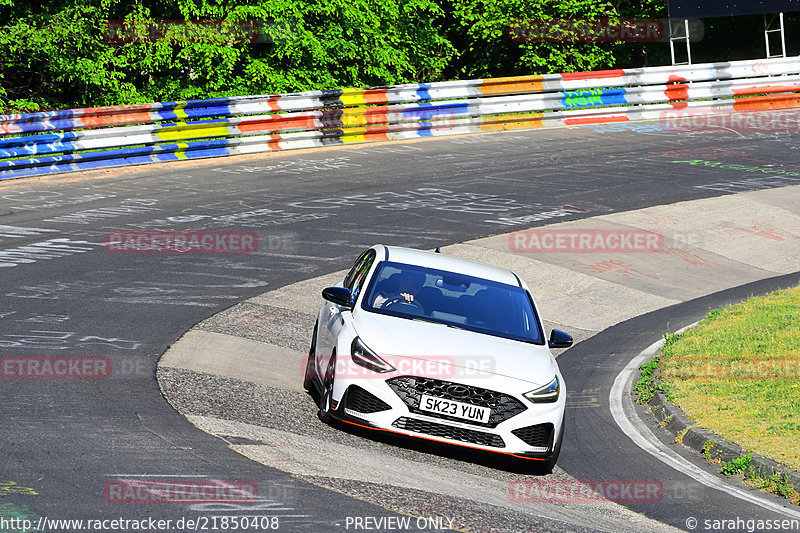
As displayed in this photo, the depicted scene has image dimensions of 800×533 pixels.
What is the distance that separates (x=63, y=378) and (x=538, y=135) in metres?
20.2

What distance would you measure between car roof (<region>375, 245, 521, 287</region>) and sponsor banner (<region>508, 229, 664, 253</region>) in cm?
700

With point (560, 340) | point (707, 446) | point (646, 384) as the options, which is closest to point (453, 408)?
point (560, 340)

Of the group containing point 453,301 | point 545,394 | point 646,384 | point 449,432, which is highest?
point 453,301

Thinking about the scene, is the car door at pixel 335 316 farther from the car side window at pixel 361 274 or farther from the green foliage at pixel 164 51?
the green foliage at pixel 164 51

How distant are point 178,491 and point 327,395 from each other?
2.40m

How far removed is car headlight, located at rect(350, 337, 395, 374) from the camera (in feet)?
26.8

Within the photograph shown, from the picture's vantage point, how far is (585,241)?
58.7ft

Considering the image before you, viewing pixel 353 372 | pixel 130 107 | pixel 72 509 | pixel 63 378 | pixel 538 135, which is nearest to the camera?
pixel 72 509

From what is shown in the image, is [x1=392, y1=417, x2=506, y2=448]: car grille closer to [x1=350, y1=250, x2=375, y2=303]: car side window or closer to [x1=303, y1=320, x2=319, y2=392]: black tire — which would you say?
[x1=350, y1=250, x2=375, y2=303]: car side window

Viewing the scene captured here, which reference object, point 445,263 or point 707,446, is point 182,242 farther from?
point 707,446

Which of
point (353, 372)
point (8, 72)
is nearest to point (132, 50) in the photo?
point (8, 72)

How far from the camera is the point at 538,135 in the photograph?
90.5 ft

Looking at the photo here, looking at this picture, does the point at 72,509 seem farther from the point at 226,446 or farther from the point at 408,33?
the point at 408,33

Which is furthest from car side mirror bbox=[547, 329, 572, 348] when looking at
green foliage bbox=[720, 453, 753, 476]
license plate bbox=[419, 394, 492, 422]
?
green foliage bbox=[720, 453, 753, 476]
